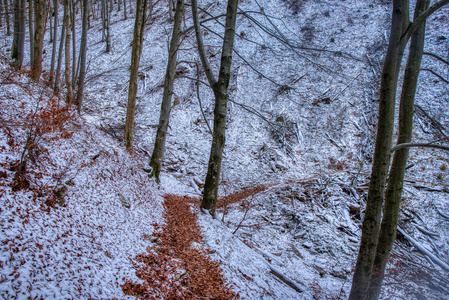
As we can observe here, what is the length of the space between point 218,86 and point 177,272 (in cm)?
363

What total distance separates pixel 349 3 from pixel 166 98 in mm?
19305

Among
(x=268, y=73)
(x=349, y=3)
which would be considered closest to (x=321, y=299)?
(x=268, y=73)

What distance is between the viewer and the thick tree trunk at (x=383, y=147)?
115 inches

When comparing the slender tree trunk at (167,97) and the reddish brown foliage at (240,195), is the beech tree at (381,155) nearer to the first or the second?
the reddish brown foliage at (240,195)

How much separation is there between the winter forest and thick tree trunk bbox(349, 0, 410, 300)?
2 centimetres

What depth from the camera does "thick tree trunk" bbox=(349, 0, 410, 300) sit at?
2914 mm

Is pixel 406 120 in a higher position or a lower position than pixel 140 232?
higher

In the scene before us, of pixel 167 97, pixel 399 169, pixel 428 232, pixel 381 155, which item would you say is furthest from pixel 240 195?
pixel 381 155

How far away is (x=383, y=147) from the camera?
2979 millimetres

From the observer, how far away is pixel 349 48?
14.3 meters

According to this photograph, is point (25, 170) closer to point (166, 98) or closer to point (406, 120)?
point (166, 98)

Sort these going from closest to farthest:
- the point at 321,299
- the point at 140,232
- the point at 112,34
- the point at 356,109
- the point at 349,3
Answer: the point at 140,232 → the point at 321,299 → the point at 356,109 → the point at 349,3 → the point at 112,34

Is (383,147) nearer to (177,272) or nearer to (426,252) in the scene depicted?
(177,272)

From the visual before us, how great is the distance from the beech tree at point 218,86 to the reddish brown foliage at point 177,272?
1.03 metres
